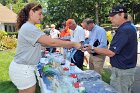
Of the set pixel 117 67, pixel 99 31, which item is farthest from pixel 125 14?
pixel 99 31

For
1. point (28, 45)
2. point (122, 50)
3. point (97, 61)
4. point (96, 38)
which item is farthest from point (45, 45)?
point (97, 61)

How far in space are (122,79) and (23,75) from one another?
1326 millimetres

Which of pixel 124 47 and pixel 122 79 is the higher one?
pixel 124 47

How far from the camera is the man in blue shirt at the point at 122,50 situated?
14.4 ft

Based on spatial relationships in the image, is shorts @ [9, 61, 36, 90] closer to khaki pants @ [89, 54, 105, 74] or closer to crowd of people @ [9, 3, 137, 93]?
crowd of people @ [9, 3, 137, 93]

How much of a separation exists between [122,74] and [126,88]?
0.25 meters

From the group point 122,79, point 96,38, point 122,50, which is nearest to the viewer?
point 122,50

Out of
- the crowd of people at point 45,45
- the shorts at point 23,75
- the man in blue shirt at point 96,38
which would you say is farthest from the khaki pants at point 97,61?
the shorts at point 23,75

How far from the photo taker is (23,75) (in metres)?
4.40

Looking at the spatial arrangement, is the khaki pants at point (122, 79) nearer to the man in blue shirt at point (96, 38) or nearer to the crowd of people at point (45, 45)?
the crowd of people at point (45, 45)

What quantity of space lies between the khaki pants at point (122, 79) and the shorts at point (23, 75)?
1.11 m

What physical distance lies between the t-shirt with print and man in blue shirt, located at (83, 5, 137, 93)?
89cm

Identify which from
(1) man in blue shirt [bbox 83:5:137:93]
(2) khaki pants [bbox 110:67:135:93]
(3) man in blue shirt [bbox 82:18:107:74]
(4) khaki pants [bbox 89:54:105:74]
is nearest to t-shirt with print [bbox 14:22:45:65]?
(1) man in blue shirt [bbox 83:5:137:93]

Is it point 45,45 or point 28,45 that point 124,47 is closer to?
point 45,45
